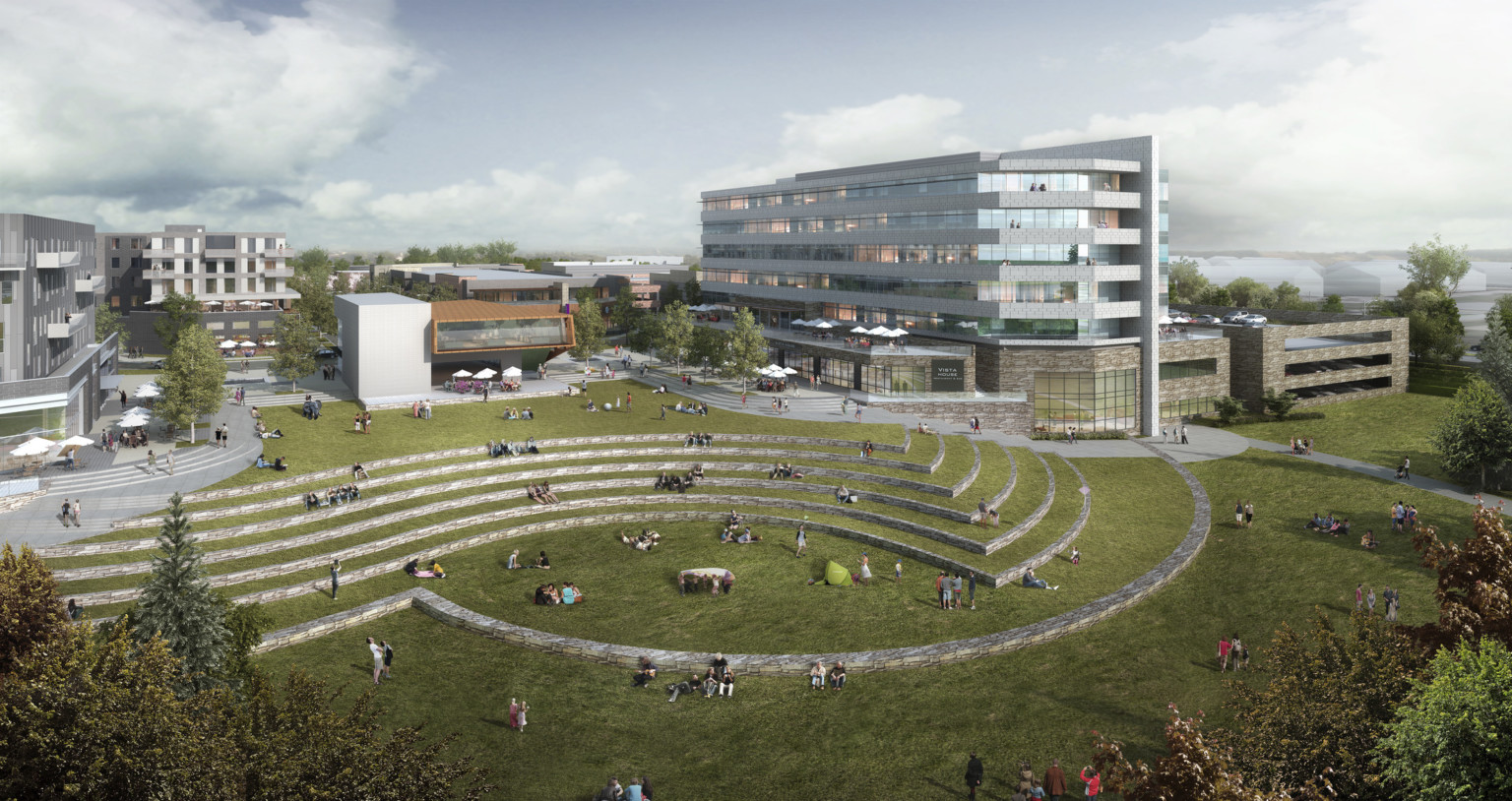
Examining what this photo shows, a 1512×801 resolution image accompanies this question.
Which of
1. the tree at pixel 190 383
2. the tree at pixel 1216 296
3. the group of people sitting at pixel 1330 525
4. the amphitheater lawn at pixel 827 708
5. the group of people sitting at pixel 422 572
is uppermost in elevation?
the tree at pixel 1216 296

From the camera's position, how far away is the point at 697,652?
1308 inches

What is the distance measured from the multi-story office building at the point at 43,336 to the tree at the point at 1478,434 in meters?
87.0

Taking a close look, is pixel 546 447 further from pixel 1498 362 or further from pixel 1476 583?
pixel 1498 362

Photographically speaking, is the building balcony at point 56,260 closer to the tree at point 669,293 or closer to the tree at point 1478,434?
the tree at point 669,293

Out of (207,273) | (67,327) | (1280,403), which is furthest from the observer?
(207,273)

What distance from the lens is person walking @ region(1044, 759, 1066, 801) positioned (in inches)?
938

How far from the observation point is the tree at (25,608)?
72.2 ft

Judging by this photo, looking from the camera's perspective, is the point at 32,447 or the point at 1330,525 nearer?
the point at 32,447

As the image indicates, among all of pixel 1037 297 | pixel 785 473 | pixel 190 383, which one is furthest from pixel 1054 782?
pixel 1037 297

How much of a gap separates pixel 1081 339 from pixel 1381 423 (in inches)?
1217

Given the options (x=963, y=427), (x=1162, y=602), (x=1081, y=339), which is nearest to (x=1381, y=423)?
(x=1081, y=339)

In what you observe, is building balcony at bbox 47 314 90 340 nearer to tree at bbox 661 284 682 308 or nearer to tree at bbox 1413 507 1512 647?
tree at bbox 1413 507 1512 647

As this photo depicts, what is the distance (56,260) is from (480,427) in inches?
1130

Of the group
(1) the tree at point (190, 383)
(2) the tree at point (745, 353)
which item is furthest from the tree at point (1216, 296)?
(1) the tree at point (190, 383)
